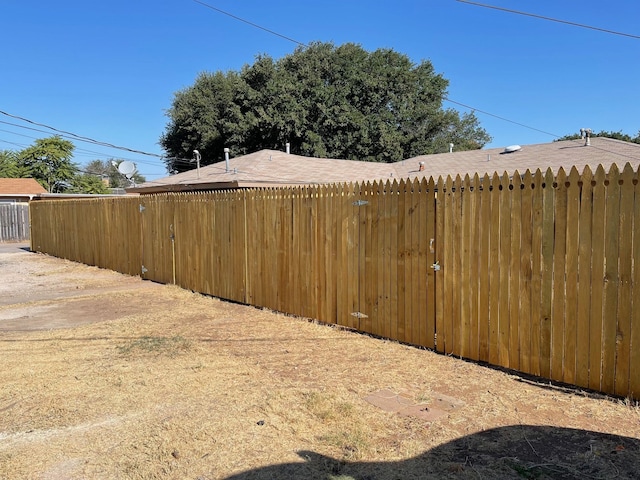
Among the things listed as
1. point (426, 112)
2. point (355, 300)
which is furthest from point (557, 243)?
point (426, 112)

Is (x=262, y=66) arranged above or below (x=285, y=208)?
above

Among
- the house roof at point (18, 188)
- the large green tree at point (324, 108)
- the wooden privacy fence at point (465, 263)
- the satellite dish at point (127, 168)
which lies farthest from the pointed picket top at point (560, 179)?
the house roof at point (18, 188)

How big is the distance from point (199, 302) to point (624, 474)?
23.5 feet

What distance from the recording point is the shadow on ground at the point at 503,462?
3.00m

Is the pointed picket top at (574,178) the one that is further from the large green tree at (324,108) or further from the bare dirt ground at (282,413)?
the large green tree at (324,108)

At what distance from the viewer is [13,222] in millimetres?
28688

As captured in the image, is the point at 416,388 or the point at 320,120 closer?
the point at 416,388

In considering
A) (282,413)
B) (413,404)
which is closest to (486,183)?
(413,404)

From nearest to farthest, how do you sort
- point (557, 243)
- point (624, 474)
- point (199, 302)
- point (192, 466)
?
point (624, 474) → point (192, 466) → point (557, 243) → point (199, 302)

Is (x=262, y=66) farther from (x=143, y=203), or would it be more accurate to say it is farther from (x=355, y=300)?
(x=355, y=300)

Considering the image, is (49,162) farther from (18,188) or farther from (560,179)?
(560,179)

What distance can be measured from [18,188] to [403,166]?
93.0 feet

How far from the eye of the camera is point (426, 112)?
33.0 meters

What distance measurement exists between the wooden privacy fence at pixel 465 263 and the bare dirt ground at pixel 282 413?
32 cm
